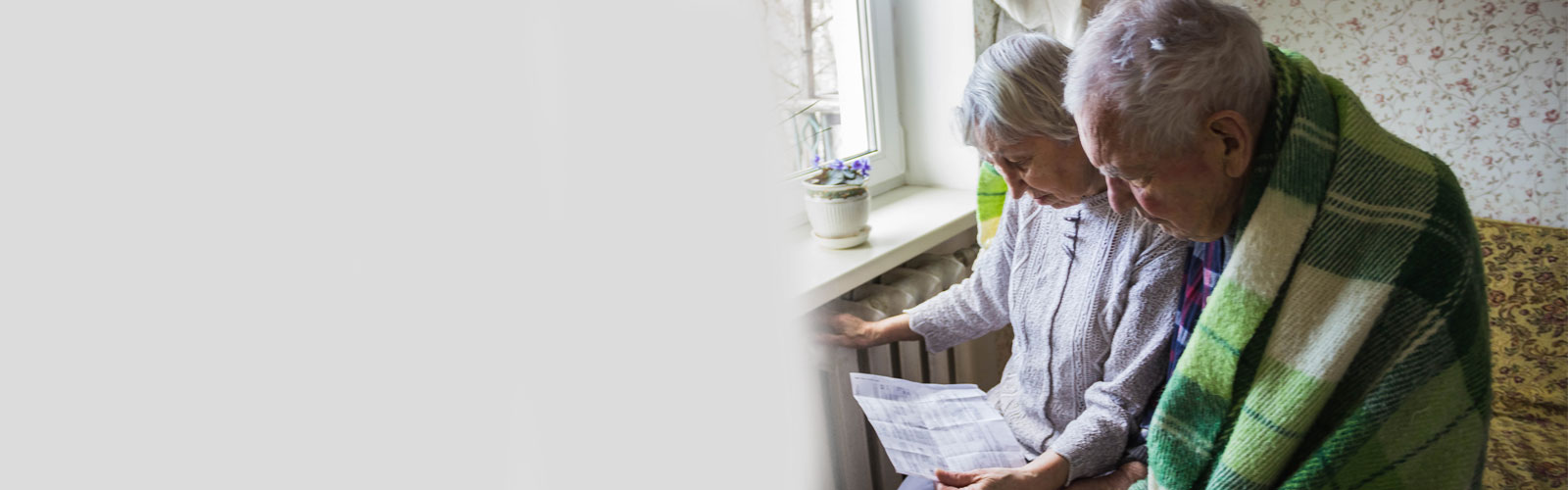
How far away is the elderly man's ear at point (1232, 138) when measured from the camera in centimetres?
88

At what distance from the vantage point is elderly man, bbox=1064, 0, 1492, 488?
86 centimetres

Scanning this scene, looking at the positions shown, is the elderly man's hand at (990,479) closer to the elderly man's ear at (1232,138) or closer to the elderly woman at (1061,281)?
the elderly woman at (1061,281)

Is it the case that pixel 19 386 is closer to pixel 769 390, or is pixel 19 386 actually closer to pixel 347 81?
→ pixel 347 81

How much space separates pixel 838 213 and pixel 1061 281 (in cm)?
38

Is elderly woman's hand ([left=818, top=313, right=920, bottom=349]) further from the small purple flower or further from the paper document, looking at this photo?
the small purple flower

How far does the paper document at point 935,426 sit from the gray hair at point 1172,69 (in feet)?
1.79

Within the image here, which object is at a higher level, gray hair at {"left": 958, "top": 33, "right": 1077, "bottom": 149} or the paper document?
gray hair at {"left": 958, "top": 33, "right": 1077, "bottom": 149}

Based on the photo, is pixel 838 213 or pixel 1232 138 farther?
pixel 838 213

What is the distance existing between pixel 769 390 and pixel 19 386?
0.88 meters

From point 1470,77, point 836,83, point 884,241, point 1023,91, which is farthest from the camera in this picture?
point 1470,77

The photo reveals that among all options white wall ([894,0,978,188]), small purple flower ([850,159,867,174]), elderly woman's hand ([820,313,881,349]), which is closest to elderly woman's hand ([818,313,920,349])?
elderly woman's hand ([820,313,881,349])

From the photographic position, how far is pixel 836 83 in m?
1.79

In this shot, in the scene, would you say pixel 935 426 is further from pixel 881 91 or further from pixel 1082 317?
pixel 881 91

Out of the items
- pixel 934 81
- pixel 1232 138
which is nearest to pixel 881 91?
pixel 934 81
